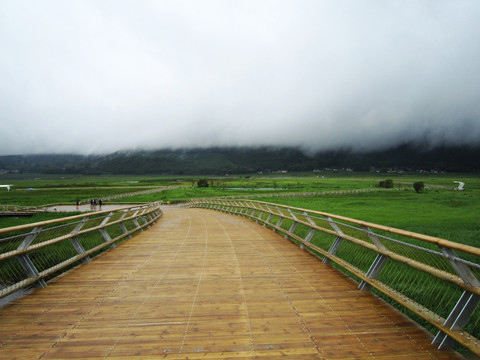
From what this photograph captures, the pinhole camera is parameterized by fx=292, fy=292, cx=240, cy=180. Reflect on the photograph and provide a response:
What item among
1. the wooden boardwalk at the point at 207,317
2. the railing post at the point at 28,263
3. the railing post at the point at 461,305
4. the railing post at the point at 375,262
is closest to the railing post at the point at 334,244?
the wooden boardwalk at the point at 207,317

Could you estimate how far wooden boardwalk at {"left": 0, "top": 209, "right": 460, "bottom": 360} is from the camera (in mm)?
3512

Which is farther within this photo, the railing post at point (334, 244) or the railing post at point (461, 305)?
the railing post at point (334, 244)

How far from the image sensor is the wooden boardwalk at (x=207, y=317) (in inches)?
138

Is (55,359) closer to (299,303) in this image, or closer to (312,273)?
(299,303)

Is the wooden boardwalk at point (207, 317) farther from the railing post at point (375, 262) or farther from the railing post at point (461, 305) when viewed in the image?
the railing post at point (375, 262)

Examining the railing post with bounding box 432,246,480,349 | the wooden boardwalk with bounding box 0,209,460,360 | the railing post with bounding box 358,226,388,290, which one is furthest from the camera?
the railing post with bounding box 358,226,388,290

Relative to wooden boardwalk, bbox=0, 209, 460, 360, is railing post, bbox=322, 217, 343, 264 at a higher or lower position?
higher

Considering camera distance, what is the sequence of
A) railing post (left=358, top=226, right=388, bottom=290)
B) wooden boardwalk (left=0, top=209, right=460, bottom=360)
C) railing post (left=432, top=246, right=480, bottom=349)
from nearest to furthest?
railing post (left=432, top=246, right=480, bottom=349) → wooden boardwalk (left=0, top=209, right=460, bottom=360) → railing post (left=358, top=226, right=388, bottom=290)

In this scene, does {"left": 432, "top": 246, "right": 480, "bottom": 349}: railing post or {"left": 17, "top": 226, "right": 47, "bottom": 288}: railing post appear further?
{"left": 17, "top": 226, "right": 47, "bottom": 288}: railing post

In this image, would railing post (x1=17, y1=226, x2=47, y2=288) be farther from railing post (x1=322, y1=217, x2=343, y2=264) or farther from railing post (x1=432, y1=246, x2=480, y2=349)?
railing post (x1=432, y1=246, x2=480, y2=349)

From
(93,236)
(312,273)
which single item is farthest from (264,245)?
(93,236)

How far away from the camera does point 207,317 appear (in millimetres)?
4352

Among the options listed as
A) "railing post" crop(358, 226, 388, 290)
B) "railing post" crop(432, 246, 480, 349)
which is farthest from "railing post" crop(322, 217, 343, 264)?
"railing post" crop(432, 246, 480, 349)

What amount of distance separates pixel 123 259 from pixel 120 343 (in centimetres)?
465
